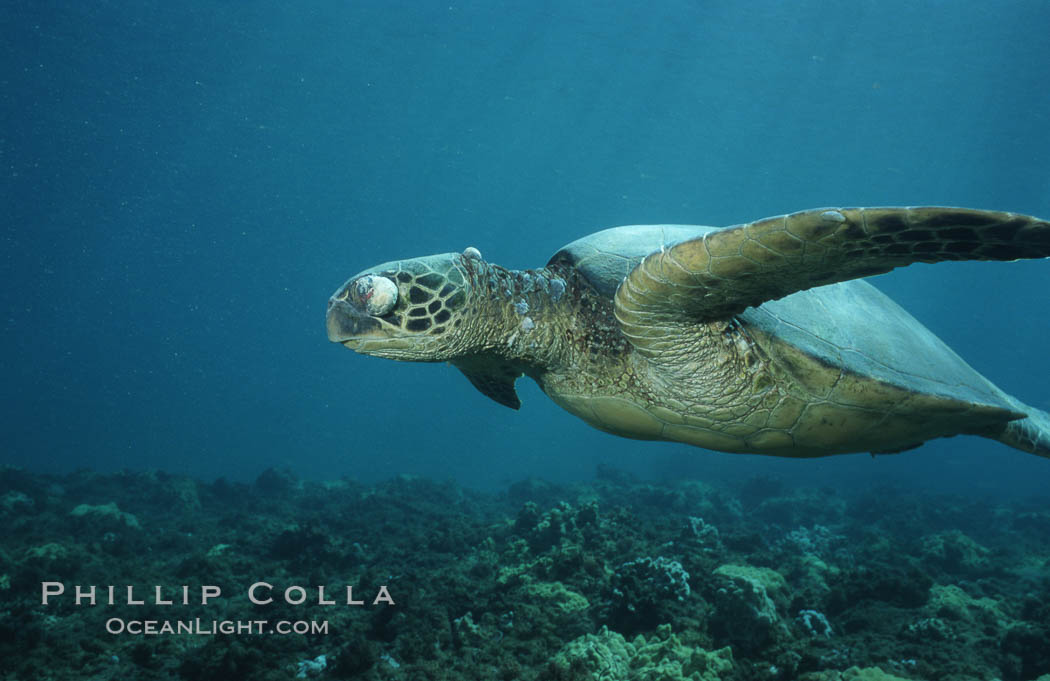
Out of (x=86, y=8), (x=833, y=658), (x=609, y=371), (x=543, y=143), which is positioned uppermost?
(x=543, y=143)

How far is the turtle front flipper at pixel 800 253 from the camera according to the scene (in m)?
1.66

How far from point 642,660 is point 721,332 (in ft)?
6.80

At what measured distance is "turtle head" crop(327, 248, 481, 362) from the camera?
2.51 meters

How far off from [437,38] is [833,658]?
33.9 m

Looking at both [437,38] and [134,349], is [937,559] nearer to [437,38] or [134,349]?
[437,38]

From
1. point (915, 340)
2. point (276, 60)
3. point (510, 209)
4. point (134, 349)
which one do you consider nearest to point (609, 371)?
point (915, 340)

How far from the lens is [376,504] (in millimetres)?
10609

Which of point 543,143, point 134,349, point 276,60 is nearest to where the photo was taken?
point 276,60

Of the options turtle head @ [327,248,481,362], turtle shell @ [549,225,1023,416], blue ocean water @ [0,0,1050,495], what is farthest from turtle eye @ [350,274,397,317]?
blue ocean water @ [0,0,1050,495]

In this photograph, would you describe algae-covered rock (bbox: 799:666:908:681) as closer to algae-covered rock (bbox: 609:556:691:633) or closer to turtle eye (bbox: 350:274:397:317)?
algae-covered rock (bbox: 609:556:691:633)

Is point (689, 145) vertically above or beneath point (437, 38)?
beneath

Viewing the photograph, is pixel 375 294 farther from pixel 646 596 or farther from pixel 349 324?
pixel 646 596

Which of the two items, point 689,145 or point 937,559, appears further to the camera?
point 689,145

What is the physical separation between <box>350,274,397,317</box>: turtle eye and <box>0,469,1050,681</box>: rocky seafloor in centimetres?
220
